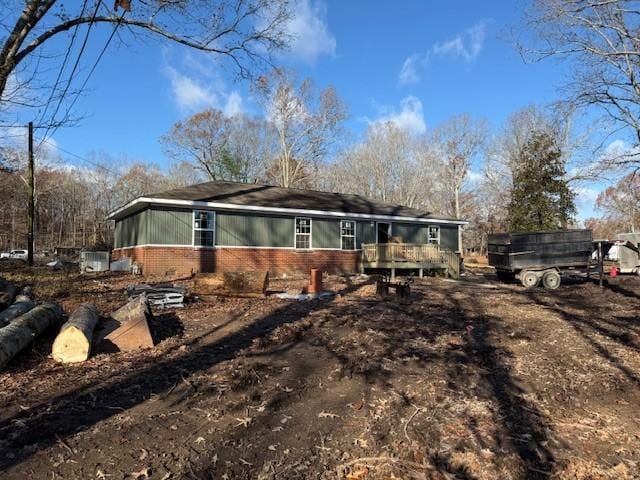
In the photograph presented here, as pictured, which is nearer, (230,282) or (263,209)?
(230,282)

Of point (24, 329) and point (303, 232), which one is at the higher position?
point (303, 232)

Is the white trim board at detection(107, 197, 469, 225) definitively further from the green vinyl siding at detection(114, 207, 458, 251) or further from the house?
the green vinyl siding at detection(114, 207, 458, 251)

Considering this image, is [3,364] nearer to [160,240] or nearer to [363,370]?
[363,370]

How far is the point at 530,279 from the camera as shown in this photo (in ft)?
53.1

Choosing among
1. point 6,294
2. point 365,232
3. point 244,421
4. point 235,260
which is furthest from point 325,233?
point 244,421

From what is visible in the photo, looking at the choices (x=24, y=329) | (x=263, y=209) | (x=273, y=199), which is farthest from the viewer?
(x=273, y=199)

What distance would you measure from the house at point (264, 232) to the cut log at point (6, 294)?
7484mm

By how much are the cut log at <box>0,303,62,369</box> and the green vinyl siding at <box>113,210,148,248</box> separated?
35.5 ft

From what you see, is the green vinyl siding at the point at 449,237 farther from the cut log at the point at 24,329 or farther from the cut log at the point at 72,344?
the cut log at the point at 72,344

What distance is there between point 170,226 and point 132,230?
12.1 ft

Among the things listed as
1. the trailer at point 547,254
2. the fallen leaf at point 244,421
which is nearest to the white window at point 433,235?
the trailer at point 547,254

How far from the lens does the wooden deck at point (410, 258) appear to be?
65.9 ft

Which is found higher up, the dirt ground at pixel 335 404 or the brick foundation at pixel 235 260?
the brick foundation at pixel 235 260

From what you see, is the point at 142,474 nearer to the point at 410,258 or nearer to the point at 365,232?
the point at 410,258
